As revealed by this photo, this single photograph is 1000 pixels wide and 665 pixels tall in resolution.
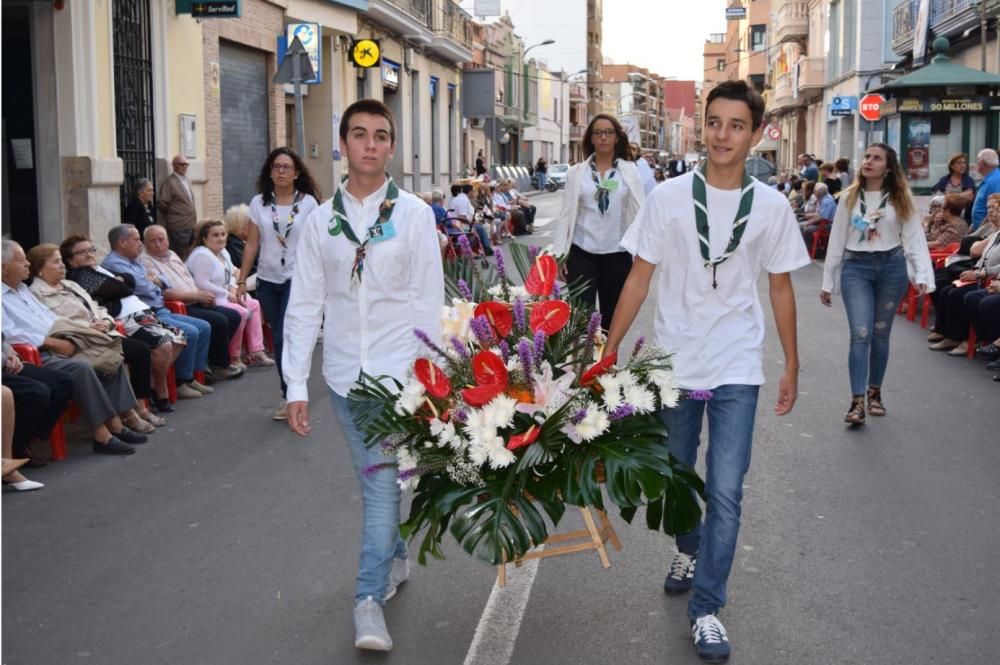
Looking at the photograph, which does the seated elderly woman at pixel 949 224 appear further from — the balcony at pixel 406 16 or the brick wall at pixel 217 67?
the balcony at pixel 406 16

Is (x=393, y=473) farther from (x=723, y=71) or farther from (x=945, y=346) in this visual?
(x=723, y=71)

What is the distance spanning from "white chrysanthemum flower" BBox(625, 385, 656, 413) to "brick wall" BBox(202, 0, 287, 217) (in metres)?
14.9

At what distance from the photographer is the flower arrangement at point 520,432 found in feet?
13.0

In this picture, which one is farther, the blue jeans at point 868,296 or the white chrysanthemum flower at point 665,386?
the blue jeans at point 868,296

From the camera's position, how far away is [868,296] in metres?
8.36

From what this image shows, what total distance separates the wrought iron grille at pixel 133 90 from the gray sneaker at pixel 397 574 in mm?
11234

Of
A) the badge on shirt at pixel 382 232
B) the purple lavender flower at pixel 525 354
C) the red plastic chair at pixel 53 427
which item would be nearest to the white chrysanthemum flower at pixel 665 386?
the purple lavender flower at pixel 525 354

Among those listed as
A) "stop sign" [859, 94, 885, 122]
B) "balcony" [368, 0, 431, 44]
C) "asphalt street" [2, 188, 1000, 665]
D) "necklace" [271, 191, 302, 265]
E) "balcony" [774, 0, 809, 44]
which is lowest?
"asphalt street" [2, 188, 1000, 665]

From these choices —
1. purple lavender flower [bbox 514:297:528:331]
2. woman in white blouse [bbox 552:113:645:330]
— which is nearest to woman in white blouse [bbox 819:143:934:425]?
woman in white blouse [bbox 552:113:645:330]

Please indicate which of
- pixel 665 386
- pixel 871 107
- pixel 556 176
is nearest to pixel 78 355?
pixel 665 386

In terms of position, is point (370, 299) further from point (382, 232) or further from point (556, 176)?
point (556, 176)

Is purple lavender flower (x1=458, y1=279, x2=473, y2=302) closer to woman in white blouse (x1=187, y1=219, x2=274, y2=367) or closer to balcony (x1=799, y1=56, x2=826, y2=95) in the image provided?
woman in white blouse (x1=187, y1=219, x2=274, y2=367)

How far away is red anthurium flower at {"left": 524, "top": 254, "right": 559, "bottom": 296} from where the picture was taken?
4680 mm

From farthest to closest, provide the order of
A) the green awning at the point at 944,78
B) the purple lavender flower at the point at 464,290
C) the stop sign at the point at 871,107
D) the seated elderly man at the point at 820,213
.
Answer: the stop sign at the point at 871,107 < the seated elderly man at the point at 820,213 < the green awning at the point at 944,78 < the purple lavender flower at the point at 464,290
